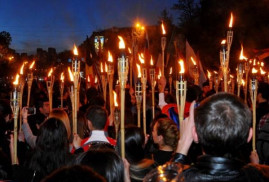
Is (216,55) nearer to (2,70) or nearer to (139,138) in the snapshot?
(2,70)

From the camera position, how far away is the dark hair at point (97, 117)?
5277 millimetres

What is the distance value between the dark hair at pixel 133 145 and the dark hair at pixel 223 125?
65.7 inches

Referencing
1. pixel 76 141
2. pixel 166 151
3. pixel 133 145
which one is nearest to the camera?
pixel 133 145

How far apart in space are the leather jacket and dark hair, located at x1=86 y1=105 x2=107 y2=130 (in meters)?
3.07

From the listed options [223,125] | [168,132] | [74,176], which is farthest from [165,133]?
[74,176]

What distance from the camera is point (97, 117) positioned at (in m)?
5.30

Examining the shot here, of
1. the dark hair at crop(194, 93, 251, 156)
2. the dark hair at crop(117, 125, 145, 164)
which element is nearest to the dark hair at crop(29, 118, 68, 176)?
the dark hair at crop(117, 125, 145, 164)

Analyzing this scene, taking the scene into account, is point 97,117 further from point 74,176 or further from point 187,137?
point 74,176

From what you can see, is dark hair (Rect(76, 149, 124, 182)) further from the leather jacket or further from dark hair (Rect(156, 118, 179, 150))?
dark hair (Rect(156, 118, 179, 150))

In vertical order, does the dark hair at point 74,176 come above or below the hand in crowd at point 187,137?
below

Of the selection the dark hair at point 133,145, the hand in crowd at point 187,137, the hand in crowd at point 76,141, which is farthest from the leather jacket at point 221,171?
the hand in crowd at point 76,141

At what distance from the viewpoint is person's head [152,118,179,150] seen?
4672mm

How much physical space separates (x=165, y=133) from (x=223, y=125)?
2440mm

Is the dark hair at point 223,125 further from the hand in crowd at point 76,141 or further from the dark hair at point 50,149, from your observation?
the hand in crowd at point 76,141
